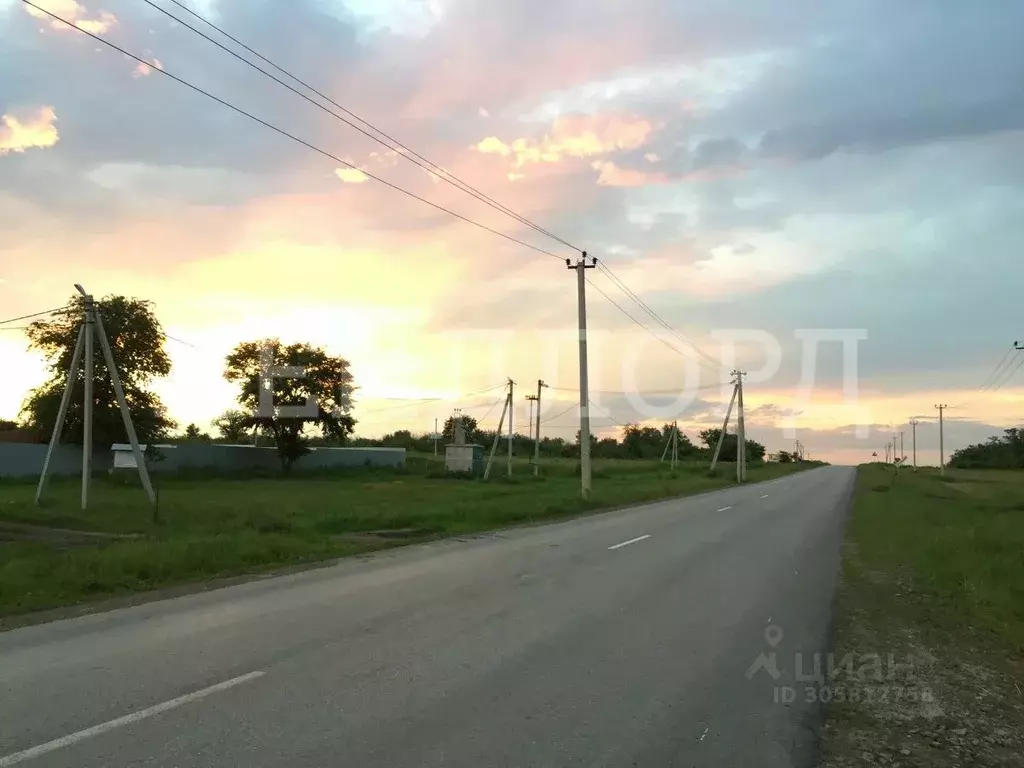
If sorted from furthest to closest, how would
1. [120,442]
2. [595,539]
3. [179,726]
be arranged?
[120,442], [595,539], [179,726]

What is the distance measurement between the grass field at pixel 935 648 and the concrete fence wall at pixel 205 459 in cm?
2825

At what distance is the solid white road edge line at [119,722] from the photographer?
491cm

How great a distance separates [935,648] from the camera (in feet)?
29.1

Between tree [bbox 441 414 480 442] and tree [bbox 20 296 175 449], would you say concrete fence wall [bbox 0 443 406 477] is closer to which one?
tree [bbox 20 296 175 449]

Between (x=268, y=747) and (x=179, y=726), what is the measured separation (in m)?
0.79

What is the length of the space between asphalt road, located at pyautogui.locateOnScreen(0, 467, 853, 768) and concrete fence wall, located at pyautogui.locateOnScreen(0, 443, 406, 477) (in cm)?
2461

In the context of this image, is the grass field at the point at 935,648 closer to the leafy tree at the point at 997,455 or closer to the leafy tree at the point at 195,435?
the leafy tree at the point at 195,435

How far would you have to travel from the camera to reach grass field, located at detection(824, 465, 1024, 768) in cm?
570

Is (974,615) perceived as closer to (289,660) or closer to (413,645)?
(413,645)

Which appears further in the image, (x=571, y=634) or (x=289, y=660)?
(x=571, y=634)

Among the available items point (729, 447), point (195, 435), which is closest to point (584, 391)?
Answer: point (195, 435)

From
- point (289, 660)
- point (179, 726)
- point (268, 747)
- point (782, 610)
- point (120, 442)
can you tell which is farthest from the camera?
point (120, 442)

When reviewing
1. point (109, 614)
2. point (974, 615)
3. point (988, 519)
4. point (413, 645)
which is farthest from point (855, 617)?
point (988, 519)

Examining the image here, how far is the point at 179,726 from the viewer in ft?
17.8
